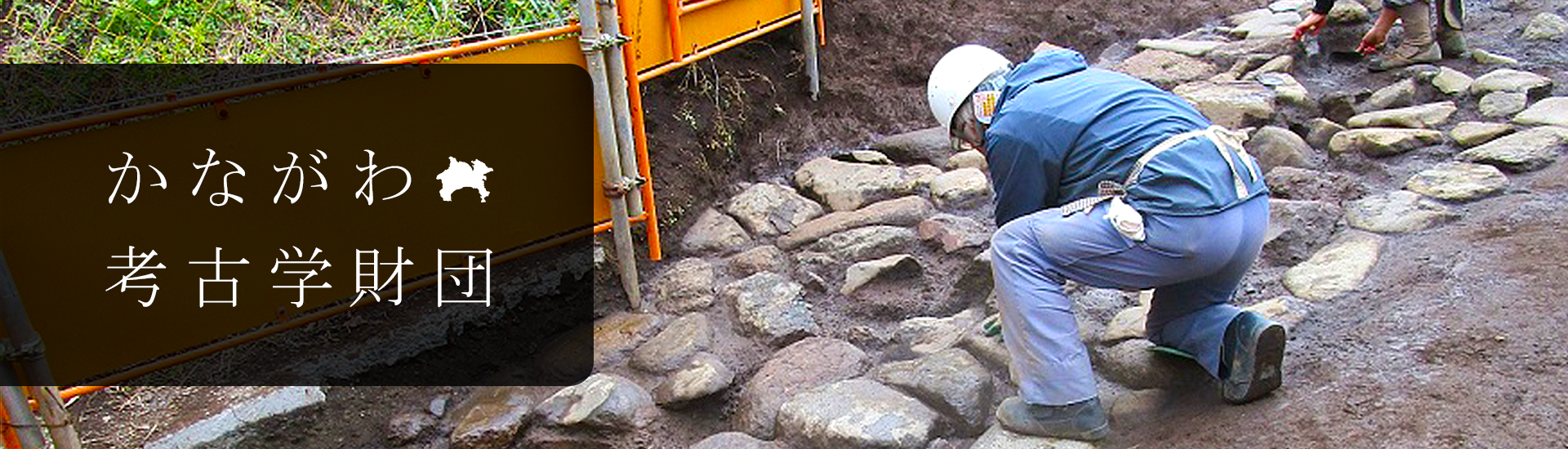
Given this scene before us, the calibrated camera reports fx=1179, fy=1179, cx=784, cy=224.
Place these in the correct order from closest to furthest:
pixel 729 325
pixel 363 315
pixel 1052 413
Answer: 1. pixel 1052 413
2. pixel 363 315
3. pixel 729 325

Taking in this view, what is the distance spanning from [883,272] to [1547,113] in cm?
296

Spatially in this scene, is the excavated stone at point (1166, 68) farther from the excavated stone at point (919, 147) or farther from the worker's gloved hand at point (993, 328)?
the worker's gloved hand at point (993, 328)

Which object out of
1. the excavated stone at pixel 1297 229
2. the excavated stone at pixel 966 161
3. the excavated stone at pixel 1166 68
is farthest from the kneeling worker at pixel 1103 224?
the excavated stone at pixel 1166 68

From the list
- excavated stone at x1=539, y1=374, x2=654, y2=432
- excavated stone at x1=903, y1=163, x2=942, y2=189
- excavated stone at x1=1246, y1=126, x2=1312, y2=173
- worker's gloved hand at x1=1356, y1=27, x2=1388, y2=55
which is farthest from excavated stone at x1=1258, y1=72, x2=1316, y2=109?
excavated stone at x1=539, y1=374, x2=654, y2=432

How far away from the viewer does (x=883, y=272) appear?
4508 mm

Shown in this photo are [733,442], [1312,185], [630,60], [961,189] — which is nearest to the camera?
[733,442]

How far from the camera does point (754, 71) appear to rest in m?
6.18

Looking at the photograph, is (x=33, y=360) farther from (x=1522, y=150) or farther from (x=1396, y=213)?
(x=1522, y=150)

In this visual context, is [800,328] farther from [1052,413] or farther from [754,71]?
[754,71]

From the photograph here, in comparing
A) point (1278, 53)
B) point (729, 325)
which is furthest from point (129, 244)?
point (1278, 53)

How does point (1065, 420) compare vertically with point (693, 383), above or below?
above

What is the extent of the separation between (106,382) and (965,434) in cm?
253

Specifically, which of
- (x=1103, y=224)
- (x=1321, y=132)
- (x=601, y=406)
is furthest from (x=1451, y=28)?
(x=601, y=406)

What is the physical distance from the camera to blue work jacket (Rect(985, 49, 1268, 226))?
2994 mm
